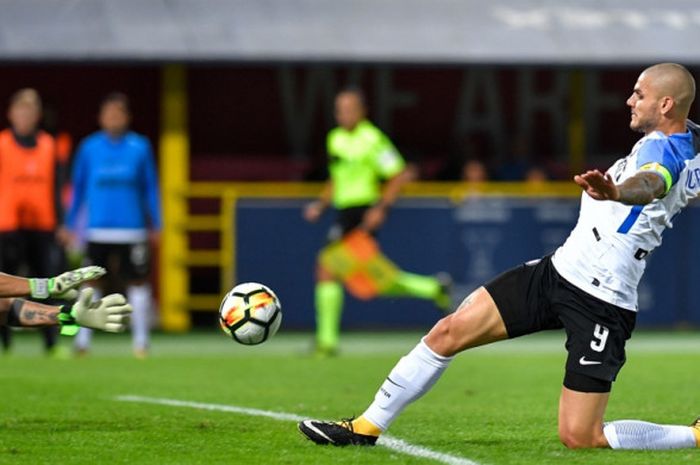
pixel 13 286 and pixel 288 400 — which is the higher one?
pixel 13 286

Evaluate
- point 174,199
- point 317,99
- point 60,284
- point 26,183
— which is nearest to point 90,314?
point 60,284

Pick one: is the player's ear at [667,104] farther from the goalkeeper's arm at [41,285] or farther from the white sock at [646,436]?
the goalkeeper's arm at [41,285]

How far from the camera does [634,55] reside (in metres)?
19.8

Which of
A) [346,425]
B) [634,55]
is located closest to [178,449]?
[346,425]

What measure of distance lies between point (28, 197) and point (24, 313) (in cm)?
694

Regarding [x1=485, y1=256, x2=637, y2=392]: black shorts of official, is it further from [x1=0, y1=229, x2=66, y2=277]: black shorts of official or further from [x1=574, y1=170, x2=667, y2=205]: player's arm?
[x1=0, y1=229, x2=66, y2=277]: black shorts of official

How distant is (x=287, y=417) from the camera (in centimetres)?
988

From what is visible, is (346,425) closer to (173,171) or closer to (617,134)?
(173,171)

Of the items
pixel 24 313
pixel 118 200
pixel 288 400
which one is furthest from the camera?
pixel 118 200

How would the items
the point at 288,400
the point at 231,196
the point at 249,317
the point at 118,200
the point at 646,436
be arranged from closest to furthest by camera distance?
the point at 646,436 → the point at 249,317 → the point at 288,400 → the point at 118,200 → the point at 231,196

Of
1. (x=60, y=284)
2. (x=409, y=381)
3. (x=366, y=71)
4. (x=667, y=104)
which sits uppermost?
(x=667, y=104)

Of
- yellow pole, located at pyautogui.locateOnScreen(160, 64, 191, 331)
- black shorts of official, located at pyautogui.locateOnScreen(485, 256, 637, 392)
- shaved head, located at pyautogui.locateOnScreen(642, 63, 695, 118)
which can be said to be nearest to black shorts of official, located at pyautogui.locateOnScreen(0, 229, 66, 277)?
yellow pole, located at pyautogui.locateOnScreen(160, 64, 191, 331)

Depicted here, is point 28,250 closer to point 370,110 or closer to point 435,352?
point 370,110

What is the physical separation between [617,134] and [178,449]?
16.0m
